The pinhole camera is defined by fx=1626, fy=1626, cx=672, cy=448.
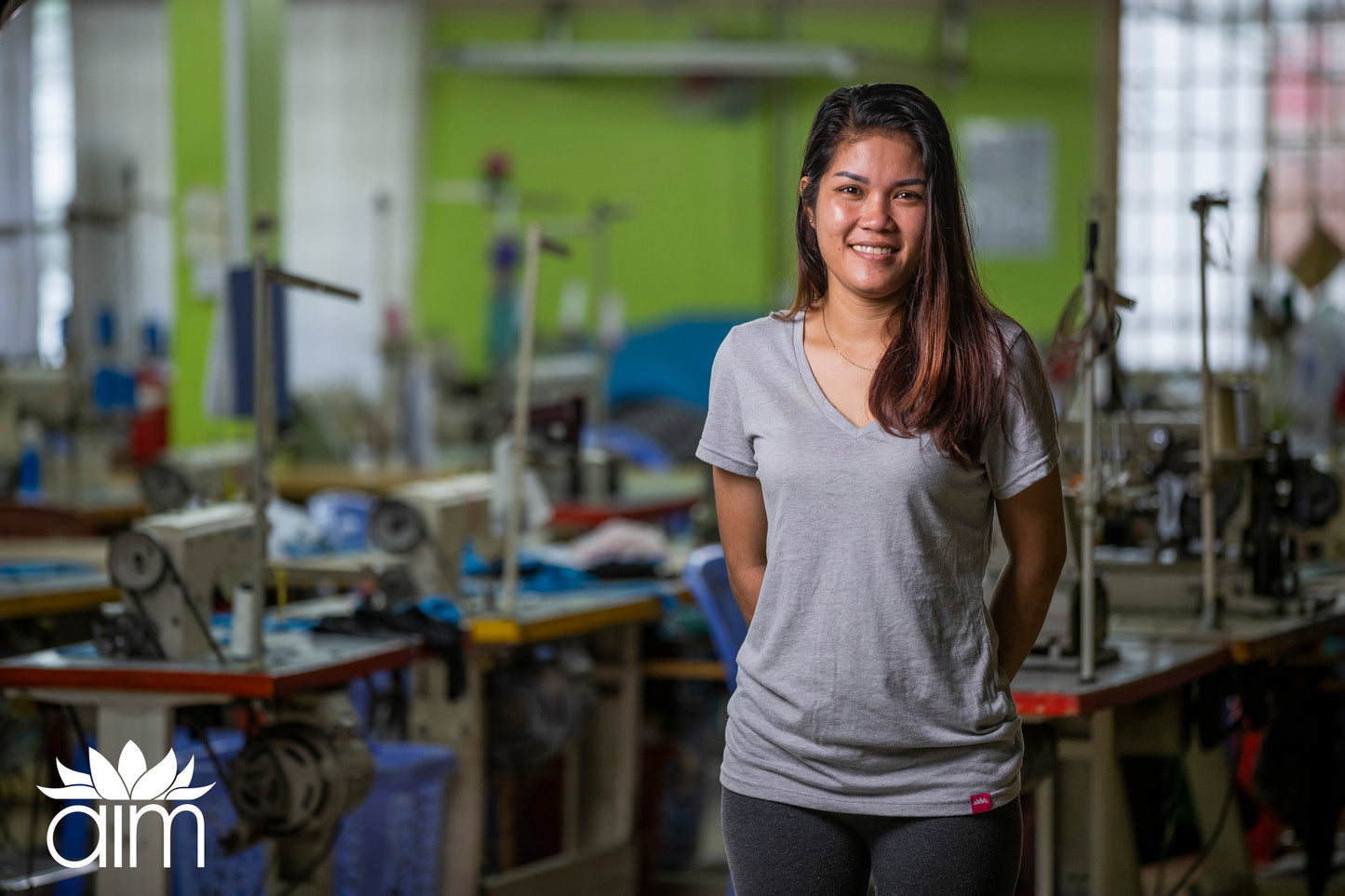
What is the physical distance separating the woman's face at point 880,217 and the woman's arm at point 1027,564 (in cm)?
23

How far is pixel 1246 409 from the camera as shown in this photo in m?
2.92

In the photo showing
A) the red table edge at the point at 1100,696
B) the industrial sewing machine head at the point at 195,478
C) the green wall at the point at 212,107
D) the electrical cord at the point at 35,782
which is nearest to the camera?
the red table edge at the point at 1100,696

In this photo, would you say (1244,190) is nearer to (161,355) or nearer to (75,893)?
(161,355)

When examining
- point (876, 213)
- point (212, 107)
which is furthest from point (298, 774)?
point (212, 107)

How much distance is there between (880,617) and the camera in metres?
1.41

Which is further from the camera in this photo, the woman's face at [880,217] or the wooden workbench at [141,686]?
the wooden workbench at [141,686]

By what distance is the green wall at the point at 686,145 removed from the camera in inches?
361

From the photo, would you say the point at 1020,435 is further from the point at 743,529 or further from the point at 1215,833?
the point at 1215,833

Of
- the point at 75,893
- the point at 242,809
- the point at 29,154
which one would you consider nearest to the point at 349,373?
the point at 29,154

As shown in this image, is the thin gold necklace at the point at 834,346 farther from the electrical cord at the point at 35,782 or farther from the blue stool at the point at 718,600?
the electrical cord at the point at 35,782

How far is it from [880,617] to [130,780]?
4.81ft

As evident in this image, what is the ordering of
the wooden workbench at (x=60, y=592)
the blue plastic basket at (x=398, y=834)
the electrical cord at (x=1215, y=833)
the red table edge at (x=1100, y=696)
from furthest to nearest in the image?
1. the wooden workbench at (x=60, y=592)
2. the blue plastic basket at (x=398, y=834)
3. the electrical cord at (x=1215, y=833)
4. the red table edge at (x=1100, y=696)

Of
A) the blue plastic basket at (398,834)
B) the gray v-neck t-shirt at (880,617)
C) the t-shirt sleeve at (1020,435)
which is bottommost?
the blue plastic basket at (398,834)

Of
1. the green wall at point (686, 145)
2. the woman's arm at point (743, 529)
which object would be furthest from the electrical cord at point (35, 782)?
the green wall at point (686, 145)
